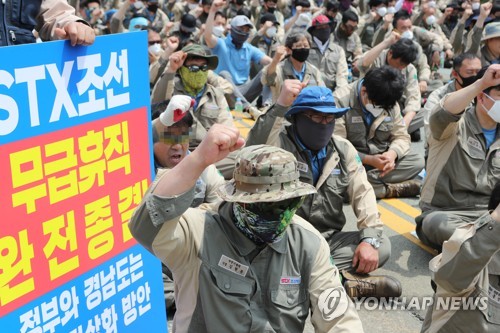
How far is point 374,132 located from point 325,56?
3.61m

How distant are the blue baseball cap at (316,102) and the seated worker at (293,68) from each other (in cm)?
346

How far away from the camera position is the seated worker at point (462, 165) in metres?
5.01

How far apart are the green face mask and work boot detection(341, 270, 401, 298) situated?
9.24 feet

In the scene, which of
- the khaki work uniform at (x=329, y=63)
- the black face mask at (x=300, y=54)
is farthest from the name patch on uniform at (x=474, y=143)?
the khaki work uniform at (x=329, y=63)

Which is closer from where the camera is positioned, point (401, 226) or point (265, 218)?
point (265, 218)

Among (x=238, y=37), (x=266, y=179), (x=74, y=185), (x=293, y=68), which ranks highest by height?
(x=266, y=179)

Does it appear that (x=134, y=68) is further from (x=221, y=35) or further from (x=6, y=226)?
(x=221, y=35)

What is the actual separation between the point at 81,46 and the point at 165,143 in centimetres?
118

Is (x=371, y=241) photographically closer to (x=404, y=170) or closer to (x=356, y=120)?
(x=356, y=120)

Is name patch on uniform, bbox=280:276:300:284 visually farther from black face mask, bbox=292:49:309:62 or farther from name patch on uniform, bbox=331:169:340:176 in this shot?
black face mask, bbox=292:49:309:62

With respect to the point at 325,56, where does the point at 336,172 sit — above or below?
above

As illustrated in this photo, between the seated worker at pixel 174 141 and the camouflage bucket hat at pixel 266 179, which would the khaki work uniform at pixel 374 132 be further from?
the camouflage bucket hat at pixel 266 179

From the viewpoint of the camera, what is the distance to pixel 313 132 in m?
4.69

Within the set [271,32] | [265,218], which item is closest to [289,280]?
[265,218]
